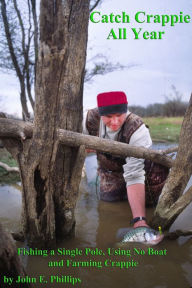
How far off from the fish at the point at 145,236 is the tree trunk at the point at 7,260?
1218 millimetres

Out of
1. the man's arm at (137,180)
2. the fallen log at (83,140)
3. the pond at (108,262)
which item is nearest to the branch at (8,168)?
the pond at (108,262)

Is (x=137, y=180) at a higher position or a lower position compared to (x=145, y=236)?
higher

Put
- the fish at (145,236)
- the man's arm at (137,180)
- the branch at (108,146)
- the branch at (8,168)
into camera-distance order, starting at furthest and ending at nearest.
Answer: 1. the branch at (8,168)
2. the man's arm at (137,180)
3. the fish at (145,236)
4. the branch at (108,146)

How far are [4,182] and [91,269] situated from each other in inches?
120

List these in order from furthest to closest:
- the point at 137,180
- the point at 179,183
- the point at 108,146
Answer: the point at 137,180 → the point at 179,183 → the point at 108,146

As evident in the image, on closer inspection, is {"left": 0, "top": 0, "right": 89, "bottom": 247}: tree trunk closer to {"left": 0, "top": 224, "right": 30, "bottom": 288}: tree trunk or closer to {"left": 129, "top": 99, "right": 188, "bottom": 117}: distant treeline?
{"left": 0, "top": 224, "right": 30, "bottom": 288}: tree trunk

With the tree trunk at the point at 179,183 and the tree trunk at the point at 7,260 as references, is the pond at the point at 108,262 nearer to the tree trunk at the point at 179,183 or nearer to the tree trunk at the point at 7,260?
the tree trunk at the point at 179,183

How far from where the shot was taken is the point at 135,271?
2.09 meters

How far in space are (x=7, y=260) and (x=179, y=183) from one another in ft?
5.47

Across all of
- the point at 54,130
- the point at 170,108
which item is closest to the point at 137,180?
the point at 54,130

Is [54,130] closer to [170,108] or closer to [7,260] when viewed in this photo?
[7,260]

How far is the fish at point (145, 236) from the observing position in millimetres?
2418

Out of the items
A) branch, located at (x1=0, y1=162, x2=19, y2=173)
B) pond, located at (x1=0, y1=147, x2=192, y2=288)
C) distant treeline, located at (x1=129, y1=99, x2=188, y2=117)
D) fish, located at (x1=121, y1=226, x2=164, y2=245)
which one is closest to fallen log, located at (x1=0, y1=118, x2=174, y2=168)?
fish, located at (x1=121, y1=226, x2=164, y2=245)

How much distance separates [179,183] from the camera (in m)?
2.50
